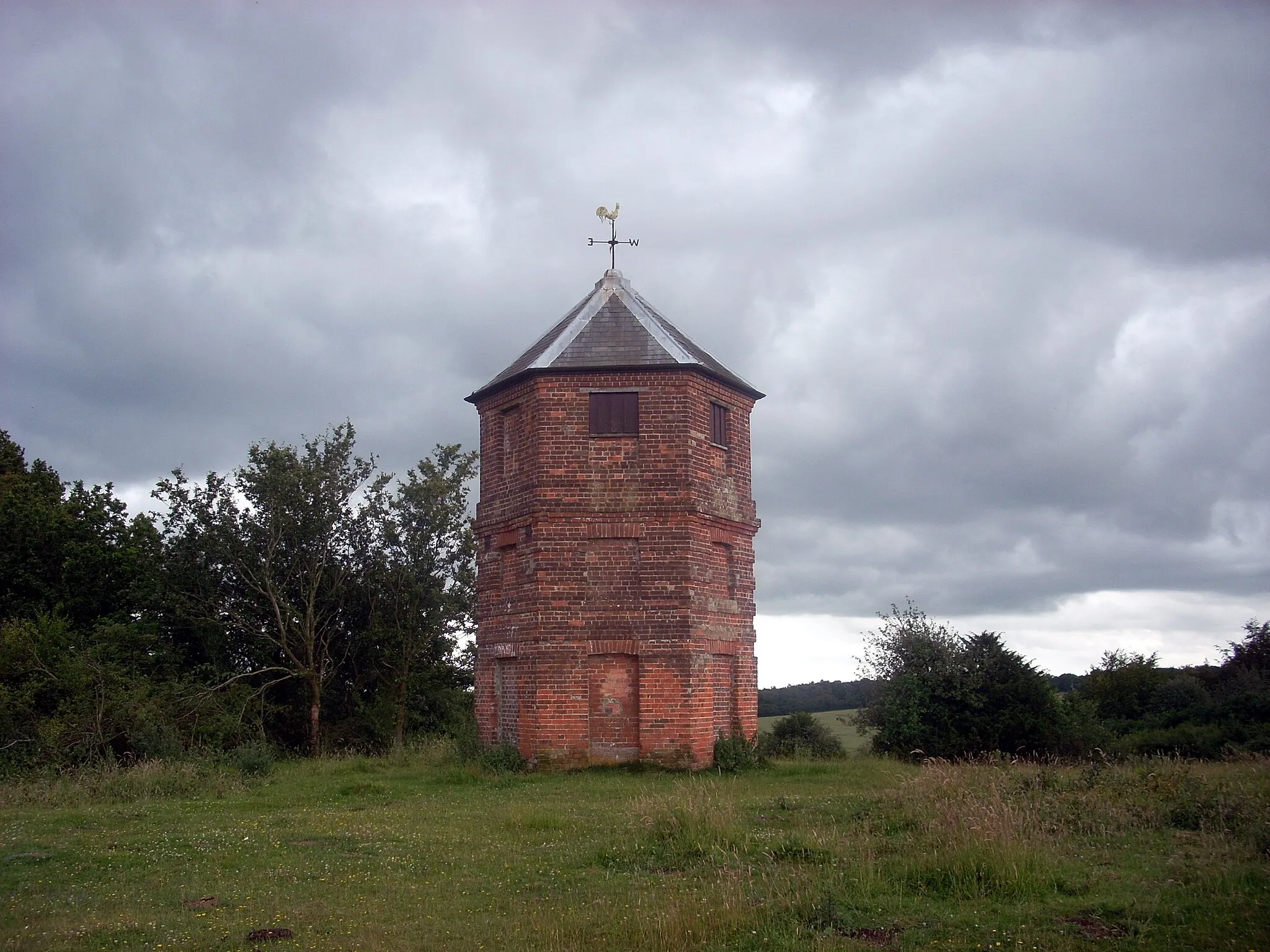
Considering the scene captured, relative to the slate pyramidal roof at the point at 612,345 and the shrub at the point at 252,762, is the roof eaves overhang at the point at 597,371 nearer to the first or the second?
the slate pyramidal roof at the point at 612,345

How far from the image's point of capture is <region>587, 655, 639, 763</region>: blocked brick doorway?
1906cm

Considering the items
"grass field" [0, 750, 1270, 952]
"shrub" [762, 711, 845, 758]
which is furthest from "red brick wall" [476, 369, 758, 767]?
"grass field" [0, 750, 1270, 952]

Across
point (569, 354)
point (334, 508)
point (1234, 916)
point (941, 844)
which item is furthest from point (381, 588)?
point (1234, 916)

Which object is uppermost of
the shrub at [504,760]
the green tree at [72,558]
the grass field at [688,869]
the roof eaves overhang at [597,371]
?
the roof eaves overhang at [597,371]

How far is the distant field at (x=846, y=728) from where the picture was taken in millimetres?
24297

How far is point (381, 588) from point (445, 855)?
19.4 meters

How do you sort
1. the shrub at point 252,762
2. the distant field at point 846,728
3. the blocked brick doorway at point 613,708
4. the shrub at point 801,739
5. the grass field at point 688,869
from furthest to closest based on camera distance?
the distant field at point 846,728
the shrub at point 801,739
the shrub at point 252,762
the blocked brick doorway at point 613,708
the grass field at point 688,869

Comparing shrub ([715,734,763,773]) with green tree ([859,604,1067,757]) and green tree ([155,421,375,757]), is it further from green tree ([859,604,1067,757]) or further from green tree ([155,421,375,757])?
green tree ([155,421,375,757])

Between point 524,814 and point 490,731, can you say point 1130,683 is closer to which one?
point 490,731

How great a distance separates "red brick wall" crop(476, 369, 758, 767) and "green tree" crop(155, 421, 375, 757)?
366 inches

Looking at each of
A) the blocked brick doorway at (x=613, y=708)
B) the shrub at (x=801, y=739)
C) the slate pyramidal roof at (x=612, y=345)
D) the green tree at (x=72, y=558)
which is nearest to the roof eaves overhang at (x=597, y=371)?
the slate pyramidal roof at (x=612, y=345)

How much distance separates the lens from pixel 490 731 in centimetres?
2066

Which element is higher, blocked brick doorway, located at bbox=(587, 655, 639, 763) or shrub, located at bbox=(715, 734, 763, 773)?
blocked brick doorway, located at bbox=(587, 655, 639, 763)

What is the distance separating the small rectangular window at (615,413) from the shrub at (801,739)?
7545mm
